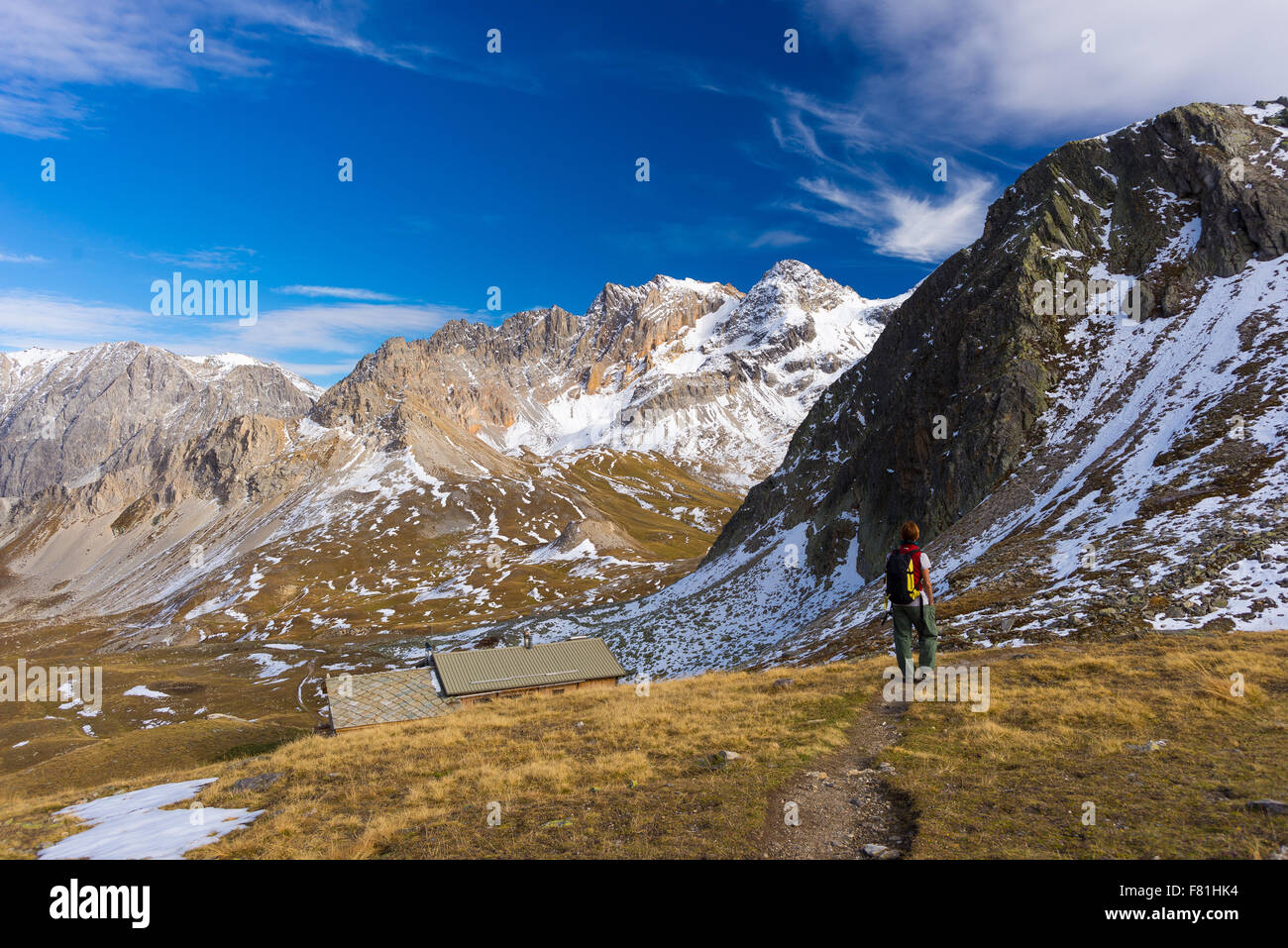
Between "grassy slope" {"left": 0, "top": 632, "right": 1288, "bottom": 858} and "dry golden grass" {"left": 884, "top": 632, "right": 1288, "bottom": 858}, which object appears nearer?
"dry golden grass" {"left": 884, "top": 632, "right": 1288, "bottom": 858}

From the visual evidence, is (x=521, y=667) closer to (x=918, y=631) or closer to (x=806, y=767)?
(x=918, y=631)

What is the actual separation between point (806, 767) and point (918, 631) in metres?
5.09

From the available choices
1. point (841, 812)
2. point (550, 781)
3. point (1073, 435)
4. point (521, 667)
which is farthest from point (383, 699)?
point (1073, 435)

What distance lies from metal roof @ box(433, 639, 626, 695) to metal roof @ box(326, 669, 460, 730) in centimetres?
139

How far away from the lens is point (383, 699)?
1510 inches

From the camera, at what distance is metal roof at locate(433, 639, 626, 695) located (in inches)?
1640

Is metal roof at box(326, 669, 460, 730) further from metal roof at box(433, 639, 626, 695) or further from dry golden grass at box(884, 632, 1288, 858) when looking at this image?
dry golden grass at box(884, 632, 1288, 858)

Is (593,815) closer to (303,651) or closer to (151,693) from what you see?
(151,693)

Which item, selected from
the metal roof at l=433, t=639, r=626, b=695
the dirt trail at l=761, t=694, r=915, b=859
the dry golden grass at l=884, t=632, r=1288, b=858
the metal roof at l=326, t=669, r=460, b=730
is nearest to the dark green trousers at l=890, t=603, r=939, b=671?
the dry golden grass at l=884, t=632, r=1288, b=858

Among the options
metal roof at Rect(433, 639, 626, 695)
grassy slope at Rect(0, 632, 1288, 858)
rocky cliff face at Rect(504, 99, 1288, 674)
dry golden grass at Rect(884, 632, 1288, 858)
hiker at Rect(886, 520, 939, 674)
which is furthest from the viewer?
metal roof at Rect(433, 639, 626, 695)

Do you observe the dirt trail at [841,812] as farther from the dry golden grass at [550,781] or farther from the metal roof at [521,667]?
the metal roof at [521,667]
